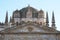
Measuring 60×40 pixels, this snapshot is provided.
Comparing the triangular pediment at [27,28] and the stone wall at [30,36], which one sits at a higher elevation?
the triangular pediment at [27,28]

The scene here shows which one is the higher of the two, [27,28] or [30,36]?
[27,28]

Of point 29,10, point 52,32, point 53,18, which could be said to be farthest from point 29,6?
point 52,32

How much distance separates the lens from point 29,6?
128 feet

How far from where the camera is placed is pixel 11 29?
30.5 meters

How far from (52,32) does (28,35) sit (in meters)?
4.27

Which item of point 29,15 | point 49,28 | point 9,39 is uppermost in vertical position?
point 29,15

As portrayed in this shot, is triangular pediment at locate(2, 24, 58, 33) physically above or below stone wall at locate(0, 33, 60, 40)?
above

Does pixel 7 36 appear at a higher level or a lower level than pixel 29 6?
lower

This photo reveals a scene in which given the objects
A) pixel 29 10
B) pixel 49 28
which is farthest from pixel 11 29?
pixel 29 10

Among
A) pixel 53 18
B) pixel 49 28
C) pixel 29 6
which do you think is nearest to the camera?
pixel 49 28

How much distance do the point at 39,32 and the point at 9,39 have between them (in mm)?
5440

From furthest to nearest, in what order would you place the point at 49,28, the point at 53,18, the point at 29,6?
the point at 29,6, the point at 53,18, the point at 49,28

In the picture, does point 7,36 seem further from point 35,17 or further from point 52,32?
point 35,17

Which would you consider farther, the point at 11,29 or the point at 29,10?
the point at 29,10
